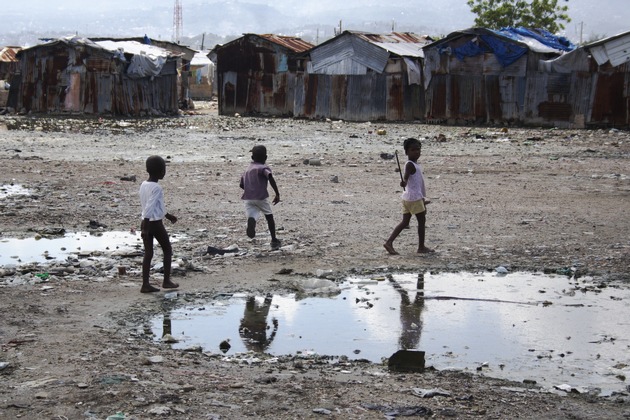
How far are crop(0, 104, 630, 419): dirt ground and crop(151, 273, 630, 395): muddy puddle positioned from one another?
0.25 metres

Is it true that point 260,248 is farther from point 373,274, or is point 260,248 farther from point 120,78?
point 120,78

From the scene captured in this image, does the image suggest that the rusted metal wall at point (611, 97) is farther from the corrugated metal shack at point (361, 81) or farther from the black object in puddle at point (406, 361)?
the black object in puddle at point (406, 361)

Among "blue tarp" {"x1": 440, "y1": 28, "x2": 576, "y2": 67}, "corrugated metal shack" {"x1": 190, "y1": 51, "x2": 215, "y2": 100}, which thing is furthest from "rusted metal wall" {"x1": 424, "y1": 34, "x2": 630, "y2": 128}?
"corrugated metal shack" {"x1": 190, "y1": 51, "x2": 215, "y2": 100}

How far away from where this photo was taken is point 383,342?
561 cm

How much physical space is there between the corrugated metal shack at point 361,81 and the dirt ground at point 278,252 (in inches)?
372

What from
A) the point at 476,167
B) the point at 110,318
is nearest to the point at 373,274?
the point at 110,318

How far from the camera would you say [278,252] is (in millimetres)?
8164

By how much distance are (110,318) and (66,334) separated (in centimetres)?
49

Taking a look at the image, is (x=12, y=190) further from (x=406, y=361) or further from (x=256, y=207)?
(x=406, y=361)

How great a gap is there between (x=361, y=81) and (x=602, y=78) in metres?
8.05

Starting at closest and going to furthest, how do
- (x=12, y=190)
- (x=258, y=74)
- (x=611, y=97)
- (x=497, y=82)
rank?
(x=12, y=190), (x=611, y=97), (x=497, y=82), (x=258, y=74)

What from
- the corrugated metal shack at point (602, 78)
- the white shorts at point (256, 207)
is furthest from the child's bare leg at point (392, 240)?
the corrugated metal shack at point (602, 78)

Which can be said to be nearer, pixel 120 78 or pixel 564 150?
pixel 564 150

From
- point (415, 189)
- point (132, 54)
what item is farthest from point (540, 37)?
point (415, 189)
